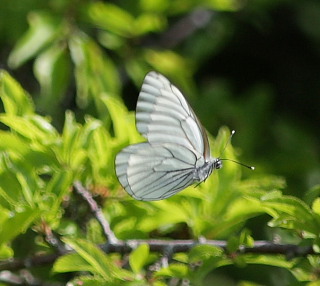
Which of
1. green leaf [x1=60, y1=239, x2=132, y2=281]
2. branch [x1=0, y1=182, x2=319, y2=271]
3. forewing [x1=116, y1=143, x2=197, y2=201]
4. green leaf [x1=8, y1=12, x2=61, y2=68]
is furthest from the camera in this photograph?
green leaf [x1=8, y1=12, x2=61, y2=68]

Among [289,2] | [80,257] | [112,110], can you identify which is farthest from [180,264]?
[289,2]

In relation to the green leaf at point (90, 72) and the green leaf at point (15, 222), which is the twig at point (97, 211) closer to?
the green leaf at point (15, 222)

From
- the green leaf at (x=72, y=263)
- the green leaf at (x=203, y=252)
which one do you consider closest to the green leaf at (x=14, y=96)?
the green leaf at (x=72, y=263)

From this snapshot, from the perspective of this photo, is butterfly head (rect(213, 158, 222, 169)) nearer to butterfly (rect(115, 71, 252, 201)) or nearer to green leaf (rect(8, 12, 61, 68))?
butterfly (rect(115, 71, 252, 201))

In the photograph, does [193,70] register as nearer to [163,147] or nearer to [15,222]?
[163,147]

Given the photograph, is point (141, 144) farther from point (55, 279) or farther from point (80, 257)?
point (55, 279)

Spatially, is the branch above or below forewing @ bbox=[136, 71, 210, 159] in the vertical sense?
below

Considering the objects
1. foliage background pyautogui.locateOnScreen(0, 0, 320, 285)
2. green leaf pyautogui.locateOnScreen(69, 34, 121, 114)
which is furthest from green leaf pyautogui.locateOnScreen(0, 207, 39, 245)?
green leaf pyautogui.locateOnScreen(69, 34, 121, 114)
